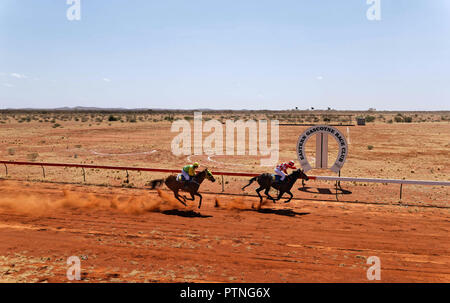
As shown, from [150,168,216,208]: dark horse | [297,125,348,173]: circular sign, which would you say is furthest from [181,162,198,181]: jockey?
[297,125,348,173]: circular sign

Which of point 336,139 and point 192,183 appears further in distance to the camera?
point 336,139

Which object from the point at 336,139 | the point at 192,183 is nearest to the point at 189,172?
the point at 192,183

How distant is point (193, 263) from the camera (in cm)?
874

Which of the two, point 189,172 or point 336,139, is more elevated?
point 336,139

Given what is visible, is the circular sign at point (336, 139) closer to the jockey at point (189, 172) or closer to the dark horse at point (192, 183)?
the dark horse at point (192, 183)

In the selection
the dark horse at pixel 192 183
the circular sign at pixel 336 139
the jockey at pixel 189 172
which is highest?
the circular sign at pixel 336 139

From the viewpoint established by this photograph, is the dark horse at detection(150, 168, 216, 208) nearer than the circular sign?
Yes

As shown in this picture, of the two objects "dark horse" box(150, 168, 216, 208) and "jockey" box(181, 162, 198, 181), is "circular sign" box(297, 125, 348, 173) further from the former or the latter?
"jockey" box(181, 162, 198, 181)

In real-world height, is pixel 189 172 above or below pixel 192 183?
above

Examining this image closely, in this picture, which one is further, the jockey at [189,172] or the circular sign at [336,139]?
the circular sign at [336,139]

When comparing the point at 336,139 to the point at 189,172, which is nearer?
the point at 189,172

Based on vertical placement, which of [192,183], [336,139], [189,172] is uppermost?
[336,139]

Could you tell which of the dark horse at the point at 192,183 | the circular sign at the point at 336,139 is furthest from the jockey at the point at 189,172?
the circular sign at the point at 336,139

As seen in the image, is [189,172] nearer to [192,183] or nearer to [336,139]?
[192,183]
